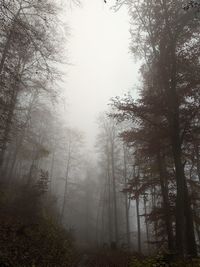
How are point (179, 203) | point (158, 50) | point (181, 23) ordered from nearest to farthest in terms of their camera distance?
point (179, 203) < point (181, 23) < point (158, 50)

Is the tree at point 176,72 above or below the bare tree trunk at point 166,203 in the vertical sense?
above

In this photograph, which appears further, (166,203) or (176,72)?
(166,203)

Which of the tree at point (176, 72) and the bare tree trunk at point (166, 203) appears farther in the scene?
the bare tree trunk at point (166, 203)

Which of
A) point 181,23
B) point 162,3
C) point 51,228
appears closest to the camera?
point 181,23

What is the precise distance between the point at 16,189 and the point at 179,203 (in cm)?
1198

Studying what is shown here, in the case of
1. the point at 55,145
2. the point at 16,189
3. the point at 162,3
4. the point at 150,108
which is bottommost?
the point at 16,189

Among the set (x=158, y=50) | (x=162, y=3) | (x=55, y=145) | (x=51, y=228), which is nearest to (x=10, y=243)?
(x=51, y=228)

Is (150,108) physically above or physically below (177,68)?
below

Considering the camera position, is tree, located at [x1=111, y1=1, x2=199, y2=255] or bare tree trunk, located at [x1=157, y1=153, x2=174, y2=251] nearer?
tree, located at [x1=111, y1=1, x2=199, y2=255]

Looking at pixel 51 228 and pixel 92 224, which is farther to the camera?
pixel 92 224

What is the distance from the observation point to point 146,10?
441 inches

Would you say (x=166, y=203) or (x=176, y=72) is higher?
(x=176, y=72)

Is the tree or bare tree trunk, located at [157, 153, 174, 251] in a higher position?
the tree

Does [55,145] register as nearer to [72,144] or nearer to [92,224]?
[72,144]
